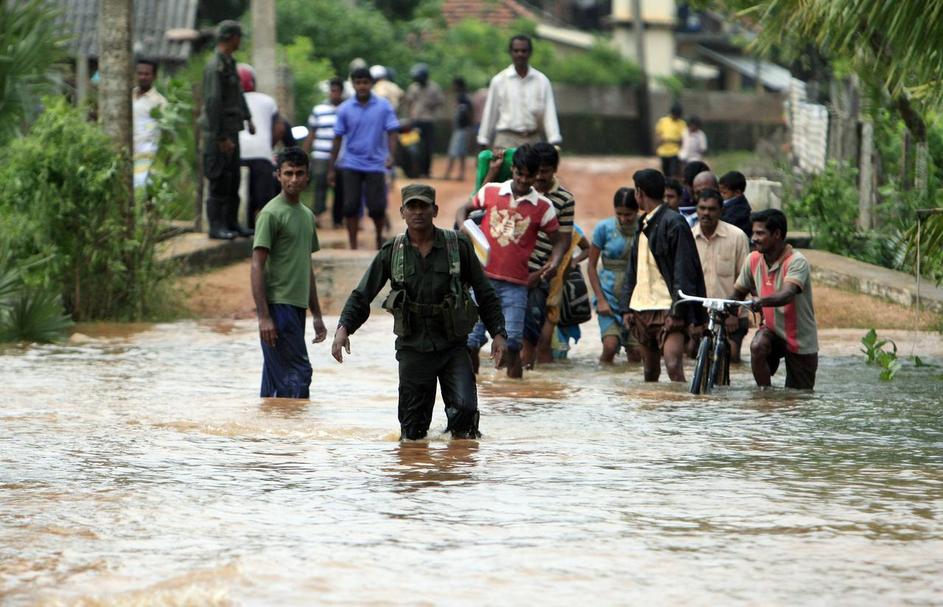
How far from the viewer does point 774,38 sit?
15.0 meters

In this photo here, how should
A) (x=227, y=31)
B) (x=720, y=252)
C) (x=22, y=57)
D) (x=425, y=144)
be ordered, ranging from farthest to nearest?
(x=425, y=144) → (x=227, y=31) → (x=720, y=252) → (x=22, y=57)

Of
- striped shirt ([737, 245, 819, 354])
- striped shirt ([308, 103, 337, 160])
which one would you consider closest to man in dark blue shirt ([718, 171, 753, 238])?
striped shirt ([737, 245, 819, 354])

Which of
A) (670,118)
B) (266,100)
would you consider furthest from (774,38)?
(670,118)

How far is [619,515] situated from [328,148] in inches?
559

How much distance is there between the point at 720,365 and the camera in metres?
11.4

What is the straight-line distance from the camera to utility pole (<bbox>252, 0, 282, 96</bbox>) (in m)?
21.9

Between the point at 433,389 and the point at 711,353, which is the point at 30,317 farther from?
the point at 433,389

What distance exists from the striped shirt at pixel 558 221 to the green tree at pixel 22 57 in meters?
3.22

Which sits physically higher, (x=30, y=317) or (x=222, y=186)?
(x=222, y=186)

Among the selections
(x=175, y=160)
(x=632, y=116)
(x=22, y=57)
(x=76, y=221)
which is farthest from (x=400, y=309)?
(x=632, y=116)

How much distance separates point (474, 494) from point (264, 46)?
49.2ft

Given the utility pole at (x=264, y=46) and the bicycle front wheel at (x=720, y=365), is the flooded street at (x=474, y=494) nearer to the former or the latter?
the bicycle front wheel at (x=720, y=365)

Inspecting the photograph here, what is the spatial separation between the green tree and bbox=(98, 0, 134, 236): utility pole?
14.3 ft

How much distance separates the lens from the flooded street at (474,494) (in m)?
6.22
